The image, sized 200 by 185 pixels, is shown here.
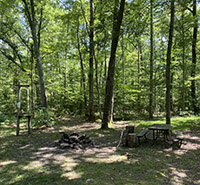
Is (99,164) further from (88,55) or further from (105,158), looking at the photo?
(88,55)

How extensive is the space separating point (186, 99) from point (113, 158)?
13479 mm

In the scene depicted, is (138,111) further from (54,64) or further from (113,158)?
(113,158)

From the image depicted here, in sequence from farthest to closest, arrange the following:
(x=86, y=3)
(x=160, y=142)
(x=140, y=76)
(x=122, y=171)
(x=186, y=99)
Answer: (x=140, y=76) < (x=186, y=99) < (x=86, y=3) < (x=160, y=142) < (x=122, y=171)

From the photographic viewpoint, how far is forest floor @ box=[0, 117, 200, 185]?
353cm

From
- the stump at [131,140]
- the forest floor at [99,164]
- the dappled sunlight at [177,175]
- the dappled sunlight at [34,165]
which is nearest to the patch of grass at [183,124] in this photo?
the forest floor at [99,164]

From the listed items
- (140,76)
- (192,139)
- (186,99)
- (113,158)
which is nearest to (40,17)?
(140,76)

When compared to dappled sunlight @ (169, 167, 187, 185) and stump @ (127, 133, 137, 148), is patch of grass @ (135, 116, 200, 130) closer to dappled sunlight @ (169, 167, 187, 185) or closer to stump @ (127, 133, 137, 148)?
stump @ (127, 133, 137, 148)

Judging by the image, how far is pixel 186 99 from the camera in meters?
15.7

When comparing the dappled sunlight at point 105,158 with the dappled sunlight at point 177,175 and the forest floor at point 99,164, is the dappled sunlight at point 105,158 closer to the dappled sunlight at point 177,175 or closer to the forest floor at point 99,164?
the forest floor at point 99,164

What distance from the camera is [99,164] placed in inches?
175

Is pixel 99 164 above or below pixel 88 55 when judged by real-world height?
below

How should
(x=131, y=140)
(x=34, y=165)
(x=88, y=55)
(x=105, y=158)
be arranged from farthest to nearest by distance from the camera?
(x=88, y=55)
(x=131, y=140)
(x=105, y=158)
(x=34, y=165)

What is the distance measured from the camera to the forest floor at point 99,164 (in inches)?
139

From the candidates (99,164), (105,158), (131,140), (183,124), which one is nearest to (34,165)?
(99,164)
